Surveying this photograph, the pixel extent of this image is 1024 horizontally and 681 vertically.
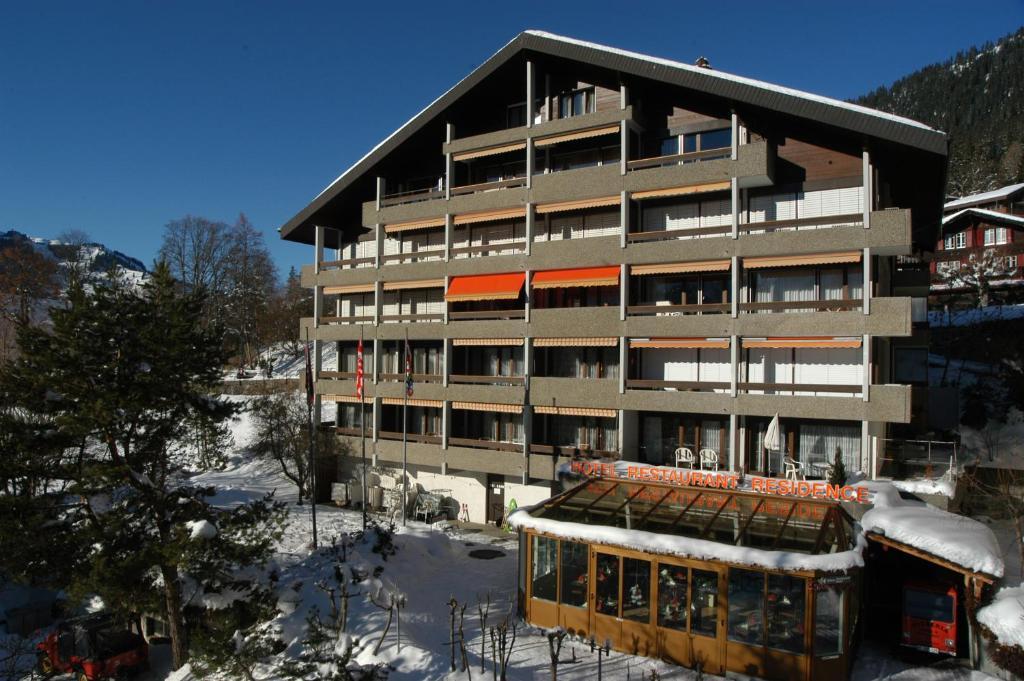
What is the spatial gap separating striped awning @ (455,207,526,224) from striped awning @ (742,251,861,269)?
9132 millimetres

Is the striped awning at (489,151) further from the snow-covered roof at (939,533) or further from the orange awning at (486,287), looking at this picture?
the snow-covered roof at (939,533)

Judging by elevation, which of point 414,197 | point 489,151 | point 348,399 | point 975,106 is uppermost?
point 975,106

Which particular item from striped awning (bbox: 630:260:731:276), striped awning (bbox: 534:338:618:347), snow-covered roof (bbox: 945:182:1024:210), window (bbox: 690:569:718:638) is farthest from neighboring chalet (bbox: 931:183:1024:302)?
window (bbox: 690:569:718:638)

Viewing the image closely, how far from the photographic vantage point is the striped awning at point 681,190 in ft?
74.1

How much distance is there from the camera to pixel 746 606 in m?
13.6

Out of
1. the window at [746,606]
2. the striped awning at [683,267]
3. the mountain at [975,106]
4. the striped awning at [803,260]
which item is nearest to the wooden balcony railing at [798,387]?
the striped awning at [803,260]

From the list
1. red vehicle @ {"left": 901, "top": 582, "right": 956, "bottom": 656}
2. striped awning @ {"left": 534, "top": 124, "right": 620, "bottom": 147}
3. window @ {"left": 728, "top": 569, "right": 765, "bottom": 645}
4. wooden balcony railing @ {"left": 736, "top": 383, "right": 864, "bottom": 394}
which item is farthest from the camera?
striped awning @ {"left": 534, "top": 124, "right": 620, "bottom": 147}

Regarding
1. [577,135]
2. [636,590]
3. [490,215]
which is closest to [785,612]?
[636,590]

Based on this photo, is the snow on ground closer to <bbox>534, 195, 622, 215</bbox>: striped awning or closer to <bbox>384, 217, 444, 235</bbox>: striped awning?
<bbox>534, 195, 622, 215</bbox>: striped awning

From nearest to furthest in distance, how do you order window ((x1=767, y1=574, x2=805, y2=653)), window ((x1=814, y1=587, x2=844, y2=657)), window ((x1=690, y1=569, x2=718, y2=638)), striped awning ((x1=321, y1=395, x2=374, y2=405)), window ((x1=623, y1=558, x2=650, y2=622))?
window ((x1=814, y1=587, x2=844, y2=657)), window ((x1=767, y1=574, x2=805, y2=653)), window ((x1=690, y1=569, x2=718, y2=638)), window ((x1=623, y1=558, x2=650, y2=622)), striped awning ((x1=321, y1=395, x2=374, y2=405))

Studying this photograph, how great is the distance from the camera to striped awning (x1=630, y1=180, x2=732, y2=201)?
22.6 metres

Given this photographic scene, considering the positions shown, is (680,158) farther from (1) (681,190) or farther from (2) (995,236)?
(2) (995,236)

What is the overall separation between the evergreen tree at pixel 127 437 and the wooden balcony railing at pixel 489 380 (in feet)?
38.1

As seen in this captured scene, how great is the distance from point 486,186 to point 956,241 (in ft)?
173
